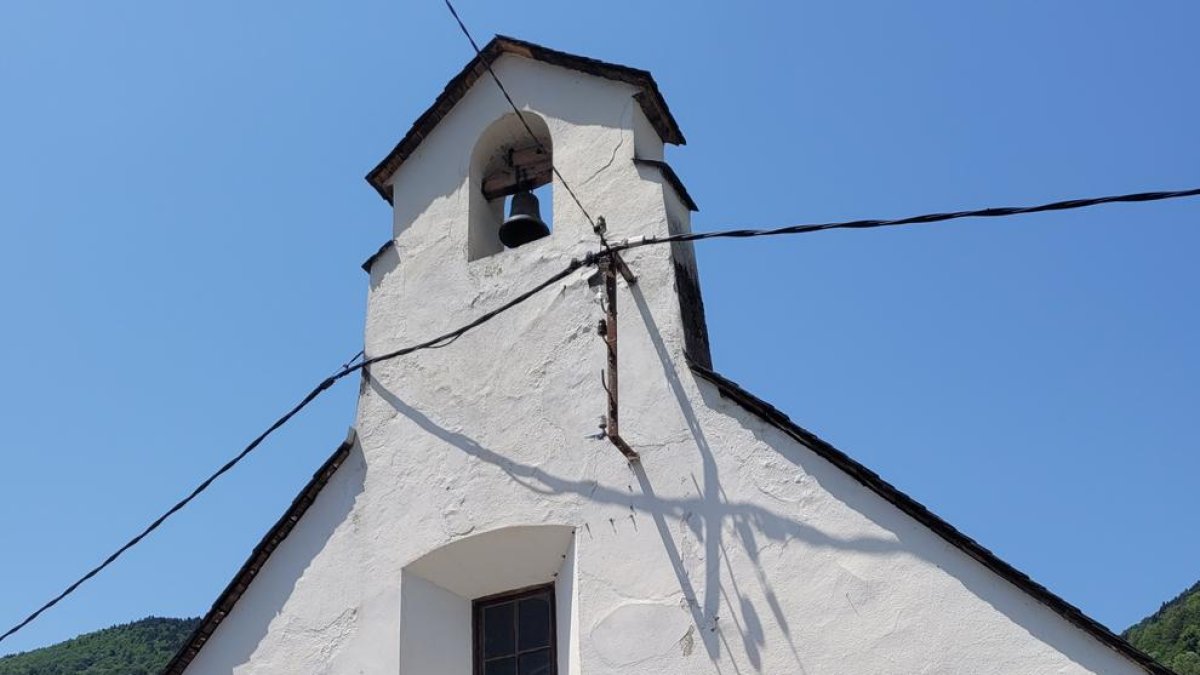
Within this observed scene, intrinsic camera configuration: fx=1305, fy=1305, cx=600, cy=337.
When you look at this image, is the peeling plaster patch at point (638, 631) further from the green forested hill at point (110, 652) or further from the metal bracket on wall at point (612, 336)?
the green forested hill at point (110, 652)

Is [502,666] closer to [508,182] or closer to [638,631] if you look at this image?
[638,631]

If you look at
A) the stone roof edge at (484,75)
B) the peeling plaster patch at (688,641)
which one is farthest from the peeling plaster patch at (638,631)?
the stone roof edge at (484,75)

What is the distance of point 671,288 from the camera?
862cm

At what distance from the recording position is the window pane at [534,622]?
8445 millimetres

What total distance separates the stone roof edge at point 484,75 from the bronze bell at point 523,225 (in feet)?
3.51

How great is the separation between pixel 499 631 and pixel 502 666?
0.27m

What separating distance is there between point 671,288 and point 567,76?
7.23 feet

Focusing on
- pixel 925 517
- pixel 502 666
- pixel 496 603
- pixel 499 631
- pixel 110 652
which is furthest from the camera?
pixel 110 652

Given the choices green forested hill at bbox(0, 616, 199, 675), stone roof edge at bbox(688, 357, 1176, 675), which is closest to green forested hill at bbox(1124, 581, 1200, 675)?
stone roof edge at bbox(688, 357, 1176, 675)

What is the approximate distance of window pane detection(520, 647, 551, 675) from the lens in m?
8.28

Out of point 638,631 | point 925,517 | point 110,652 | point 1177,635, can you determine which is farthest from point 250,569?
point 110,652

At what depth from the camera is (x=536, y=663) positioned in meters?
8.33

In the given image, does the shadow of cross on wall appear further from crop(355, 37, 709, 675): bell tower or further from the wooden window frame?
the wooden window frame

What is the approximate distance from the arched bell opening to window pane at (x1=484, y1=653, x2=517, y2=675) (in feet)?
9.69
